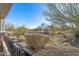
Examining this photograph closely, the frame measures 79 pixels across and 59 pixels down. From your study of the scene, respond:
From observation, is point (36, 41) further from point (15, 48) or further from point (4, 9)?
point (4, 9)

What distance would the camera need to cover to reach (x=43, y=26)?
1.23 meters

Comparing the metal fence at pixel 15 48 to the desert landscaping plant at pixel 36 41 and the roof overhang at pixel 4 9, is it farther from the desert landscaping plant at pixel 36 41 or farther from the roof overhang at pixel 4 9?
the roof overhang at pixel 4 9

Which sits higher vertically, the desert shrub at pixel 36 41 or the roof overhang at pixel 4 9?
the roof overhang at pixel 4 9

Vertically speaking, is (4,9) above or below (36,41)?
above

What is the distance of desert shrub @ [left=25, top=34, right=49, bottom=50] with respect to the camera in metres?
1.23

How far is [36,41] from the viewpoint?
1.23m

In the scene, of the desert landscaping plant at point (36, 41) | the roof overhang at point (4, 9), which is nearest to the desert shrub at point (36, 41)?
the desert landscaping plant at point (36, 41)

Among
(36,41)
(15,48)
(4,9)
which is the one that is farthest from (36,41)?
(4,9)

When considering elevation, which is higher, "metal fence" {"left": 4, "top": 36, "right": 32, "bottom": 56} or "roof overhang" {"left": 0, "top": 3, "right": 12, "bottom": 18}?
"roof overhang" {"left": 0, "top": 3, "right": 12, "bottom": 18}

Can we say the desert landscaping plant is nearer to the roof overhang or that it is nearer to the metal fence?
the metal fence

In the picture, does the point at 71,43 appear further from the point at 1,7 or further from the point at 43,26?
the point at 1,7

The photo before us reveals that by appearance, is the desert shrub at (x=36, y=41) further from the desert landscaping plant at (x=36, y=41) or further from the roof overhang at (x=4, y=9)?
the roof overhang at (x=4, y=9)

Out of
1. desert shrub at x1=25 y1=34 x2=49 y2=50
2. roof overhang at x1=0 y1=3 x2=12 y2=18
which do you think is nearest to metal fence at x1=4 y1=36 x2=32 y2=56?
desert shrub at x1=25 y1=34 x2=49 y2=50

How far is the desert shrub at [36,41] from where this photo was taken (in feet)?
4.02
